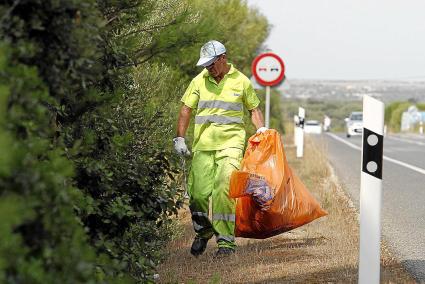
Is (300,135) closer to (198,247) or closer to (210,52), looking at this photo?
(198,247)

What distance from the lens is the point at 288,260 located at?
747cm

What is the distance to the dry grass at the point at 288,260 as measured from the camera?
6645 millimetres

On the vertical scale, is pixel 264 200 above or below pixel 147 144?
below

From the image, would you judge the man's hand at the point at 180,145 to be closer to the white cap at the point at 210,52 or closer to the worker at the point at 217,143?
the worker at the point at 217,143

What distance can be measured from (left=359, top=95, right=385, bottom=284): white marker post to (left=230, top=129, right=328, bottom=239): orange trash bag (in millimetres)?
1996

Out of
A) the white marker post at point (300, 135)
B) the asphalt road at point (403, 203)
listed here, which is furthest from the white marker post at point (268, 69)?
the white marker post at point (300, 135)

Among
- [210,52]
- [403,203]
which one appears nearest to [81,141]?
[210,52]

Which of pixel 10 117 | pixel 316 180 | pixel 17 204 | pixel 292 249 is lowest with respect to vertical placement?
pixel 316 180

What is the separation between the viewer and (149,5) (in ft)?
17.9

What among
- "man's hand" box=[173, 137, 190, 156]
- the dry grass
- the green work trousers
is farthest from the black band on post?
the green work trousers

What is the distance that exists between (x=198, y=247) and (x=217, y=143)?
0.79 meters

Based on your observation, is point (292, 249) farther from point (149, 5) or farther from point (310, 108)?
point (310, 108)

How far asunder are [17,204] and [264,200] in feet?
16.6

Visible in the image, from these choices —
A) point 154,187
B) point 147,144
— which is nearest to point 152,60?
point 147,144
